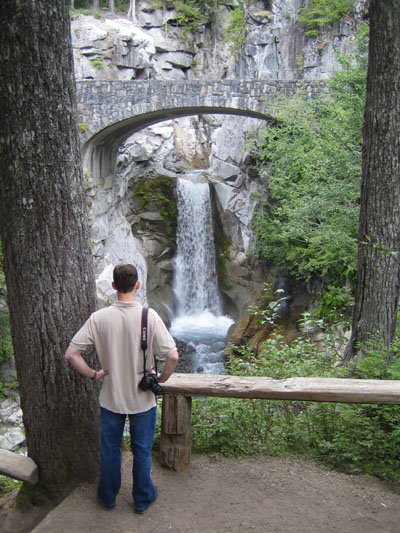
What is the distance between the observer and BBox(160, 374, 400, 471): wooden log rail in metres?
3.15

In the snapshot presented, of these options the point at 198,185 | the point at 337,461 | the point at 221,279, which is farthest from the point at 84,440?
the point at 198,185

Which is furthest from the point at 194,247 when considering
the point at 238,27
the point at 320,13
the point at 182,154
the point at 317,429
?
the point at 238,27

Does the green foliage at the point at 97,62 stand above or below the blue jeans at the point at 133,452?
above

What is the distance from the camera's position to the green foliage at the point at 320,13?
21.9 meters

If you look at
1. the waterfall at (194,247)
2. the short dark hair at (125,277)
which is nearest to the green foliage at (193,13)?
the waterfall at (194,247)

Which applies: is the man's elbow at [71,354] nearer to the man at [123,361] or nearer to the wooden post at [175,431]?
the man at [123,361]

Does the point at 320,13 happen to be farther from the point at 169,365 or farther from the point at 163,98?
the point at 169,365

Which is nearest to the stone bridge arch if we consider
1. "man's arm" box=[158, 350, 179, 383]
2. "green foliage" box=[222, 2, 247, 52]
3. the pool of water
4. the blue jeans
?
the pool of water

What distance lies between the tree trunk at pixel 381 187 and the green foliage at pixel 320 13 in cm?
2062

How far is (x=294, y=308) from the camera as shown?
11773 mm

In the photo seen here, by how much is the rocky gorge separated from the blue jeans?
20.3 ft

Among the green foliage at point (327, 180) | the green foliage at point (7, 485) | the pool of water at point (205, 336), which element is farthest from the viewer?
the pool of water at point (205, 336)

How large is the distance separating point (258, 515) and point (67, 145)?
2.71 metres

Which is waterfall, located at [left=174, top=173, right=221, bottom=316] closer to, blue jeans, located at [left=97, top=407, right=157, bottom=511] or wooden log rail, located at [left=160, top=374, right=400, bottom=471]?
wooden log rail, located at [left=160, top=374, right=400, bottom=471]
